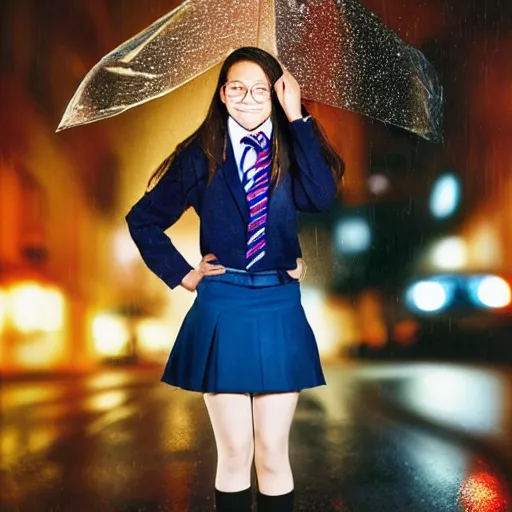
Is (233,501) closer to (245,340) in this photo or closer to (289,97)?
(245,340)

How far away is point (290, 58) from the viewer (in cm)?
218

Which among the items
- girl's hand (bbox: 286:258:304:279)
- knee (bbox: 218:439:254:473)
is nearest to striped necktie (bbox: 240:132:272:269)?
girl's hand (bbox: 286:258:304:279)

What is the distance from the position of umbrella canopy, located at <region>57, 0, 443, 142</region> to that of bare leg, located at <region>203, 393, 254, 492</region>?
2.49 feet

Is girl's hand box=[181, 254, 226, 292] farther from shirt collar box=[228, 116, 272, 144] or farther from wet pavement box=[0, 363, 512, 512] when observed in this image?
wet pavement box=[0, 363, 512, 512]

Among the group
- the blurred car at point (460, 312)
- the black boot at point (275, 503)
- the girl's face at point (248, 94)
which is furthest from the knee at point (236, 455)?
the blurred car at point (460, 312)

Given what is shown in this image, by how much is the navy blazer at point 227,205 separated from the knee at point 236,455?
418 millimetres

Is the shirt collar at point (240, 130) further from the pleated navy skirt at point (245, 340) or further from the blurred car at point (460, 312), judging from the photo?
the blurred car at point (460, 312)

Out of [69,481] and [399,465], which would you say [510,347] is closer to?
[399,465]

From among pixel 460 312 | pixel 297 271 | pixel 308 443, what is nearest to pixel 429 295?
pixel 460 312

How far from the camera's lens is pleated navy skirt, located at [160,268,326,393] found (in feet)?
6.59

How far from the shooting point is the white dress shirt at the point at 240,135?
2.04 metres

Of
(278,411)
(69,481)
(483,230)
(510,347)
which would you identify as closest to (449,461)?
(510,347)

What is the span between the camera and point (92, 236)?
10.2ft

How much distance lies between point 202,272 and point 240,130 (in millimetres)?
351
